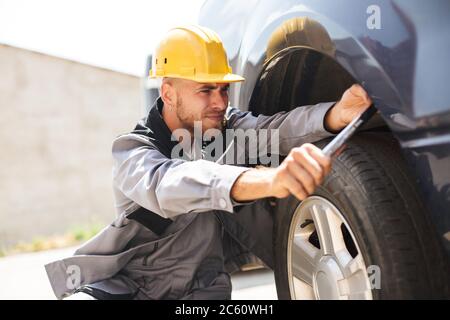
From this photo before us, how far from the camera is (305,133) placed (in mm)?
2219

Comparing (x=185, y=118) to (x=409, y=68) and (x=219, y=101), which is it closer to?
(x=219, y=101)

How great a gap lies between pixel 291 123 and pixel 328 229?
0.45 metres

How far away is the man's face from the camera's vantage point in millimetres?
2457

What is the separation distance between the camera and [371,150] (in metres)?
1.87

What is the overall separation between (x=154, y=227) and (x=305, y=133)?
60cm

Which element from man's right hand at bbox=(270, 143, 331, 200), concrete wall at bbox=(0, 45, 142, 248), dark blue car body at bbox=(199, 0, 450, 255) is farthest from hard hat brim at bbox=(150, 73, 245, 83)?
concrete wall at bbox=(0, 45, 142, 248)

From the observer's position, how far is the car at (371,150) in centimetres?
156

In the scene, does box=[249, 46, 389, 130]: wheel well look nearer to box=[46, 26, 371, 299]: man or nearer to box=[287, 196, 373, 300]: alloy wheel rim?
box=[46, 26, 371, 299]: man

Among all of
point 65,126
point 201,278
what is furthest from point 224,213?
point 65,126

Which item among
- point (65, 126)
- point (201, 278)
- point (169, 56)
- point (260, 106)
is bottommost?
point (201, 278)

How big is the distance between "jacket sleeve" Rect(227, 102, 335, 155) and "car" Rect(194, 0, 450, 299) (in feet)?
0.19

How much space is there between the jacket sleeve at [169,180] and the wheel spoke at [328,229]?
284 mm
